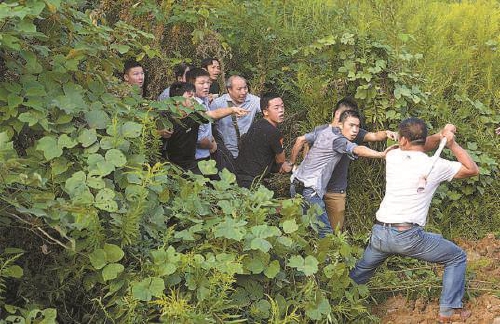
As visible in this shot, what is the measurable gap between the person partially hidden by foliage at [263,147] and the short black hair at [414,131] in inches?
53.4

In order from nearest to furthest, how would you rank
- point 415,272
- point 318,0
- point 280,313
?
point 280,313 < point 415,272 < point 318,0

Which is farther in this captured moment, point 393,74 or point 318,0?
point 318,0

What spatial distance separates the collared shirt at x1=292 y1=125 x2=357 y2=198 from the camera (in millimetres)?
5309

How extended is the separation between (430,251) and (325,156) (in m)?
1.34

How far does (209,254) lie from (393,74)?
3.23 meters

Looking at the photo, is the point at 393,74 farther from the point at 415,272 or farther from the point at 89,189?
the point at 89,189

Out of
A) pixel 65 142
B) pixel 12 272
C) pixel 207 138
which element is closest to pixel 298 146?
pixel 207 138

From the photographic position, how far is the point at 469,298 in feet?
15.6

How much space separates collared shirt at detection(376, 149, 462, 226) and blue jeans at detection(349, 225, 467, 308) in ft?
0.29

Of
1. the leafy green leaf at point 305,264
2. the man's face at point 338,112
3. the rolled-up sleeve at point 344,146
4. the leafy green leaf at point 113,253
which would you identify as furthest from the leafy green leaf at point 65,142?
the man's face at point 338,112

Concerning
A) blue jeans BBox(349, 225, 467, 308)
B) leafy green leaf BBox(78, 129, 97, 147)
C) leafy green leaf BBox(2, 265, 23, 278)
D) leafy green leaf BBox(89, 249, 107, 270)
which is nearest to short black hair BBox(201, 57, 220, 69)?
blue jeans BBox(349, 225, 467, 308)

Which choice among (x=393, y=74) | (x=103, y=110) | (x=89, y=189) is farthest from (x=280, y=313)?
(x=393, y=74)

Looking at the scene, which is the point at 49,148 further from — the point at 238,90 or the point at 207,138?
the point at 238,90

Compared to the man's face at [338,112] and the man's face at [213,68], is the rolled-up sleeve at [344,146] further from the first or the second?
the man's face at [213,68]
